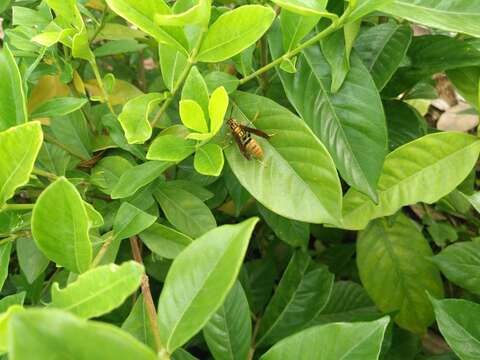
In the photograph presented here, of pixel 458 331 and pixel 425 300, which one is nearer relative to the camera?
pixel 458 331

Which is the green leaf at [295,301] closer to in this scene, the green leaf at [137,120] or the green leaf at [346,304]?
the green leaf at [346,304]

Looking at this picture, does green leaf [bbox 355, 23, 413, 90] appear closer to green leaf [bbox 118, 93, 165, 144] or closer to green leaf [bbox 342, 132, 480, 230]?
green leaf [bbox 342, 132, 480, 230]

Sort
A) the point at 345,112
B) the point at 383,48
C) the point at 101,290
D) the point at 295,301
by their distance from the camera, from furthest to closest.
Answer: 1. the point at 295,301
2. the point at 383,48
3. the point at 345,112
4. the point at 101,290

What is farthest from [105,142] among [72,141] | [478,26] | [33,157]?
[478,26]

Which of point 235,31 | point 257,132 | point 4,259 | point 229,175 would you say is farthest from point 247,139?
point 4,259

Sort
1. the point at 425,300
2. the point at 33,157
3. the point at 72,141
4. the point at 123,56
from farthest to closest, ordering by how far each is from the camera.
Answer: the point at 123,56, the point at 425,300, the point at 72,141, the point at 33,157

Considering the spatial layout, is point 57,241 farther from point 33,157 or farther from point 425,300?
point 425,300

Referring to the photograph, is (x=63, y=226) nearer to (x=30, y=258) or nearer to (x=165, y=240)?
(x=165, y=240)
